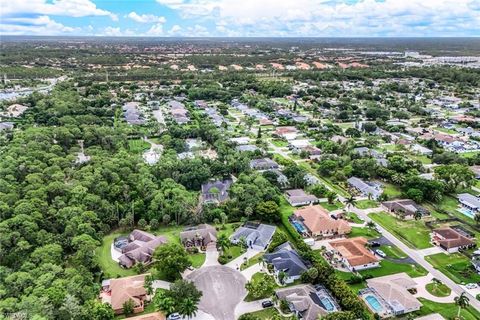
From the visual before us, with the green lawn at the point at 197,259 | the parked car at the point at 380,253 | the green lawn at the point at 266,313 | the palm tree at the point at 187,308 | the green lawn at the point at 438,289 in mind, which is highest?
the palm tree at the point at 187,308

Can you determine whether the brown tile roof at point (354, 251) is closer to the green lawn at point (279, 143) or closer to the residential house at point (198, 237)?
the residential house at point (198, 237)

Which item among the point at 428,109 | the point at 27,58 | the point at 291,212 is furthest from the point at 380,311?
the point at 27,58

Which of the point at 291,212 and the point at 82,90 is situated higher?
the point at 82,90

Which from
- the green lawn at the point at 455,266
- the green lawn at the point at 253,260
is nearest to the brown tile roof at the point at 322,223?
the green lawn at the point at 253,260

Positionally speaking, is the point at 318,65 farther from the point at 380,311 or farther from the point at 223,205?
the point at 380,311

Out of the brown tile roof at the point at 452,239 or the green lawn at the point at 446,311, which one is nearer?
the green lawn at the point at 446,311

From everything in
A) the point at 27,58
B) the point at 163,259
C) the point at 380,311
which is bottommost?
the point at 380,311
